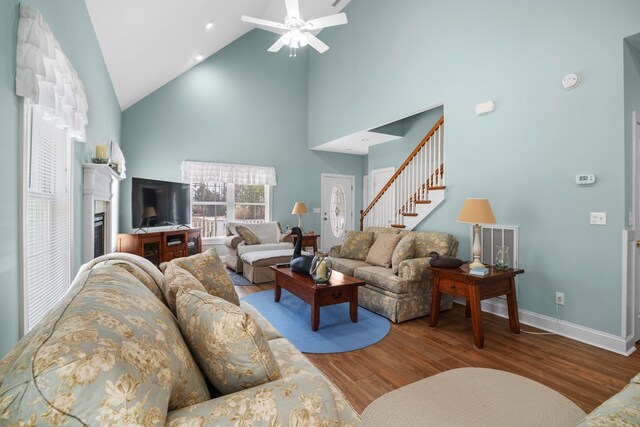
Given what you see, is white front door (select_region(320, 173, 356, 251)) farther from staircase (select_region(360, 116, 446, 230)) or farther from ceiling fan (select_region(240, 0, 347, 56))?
ceiling fan (select_region(240, 0, 347, 56))

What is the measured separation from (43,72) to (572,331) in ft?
14.0

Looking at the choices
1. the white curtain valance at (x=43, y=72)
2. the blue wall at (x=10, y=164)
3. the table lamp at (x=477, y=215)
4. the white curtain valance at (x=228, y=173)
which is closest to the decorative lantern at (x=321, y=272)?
the table lamp at (x=477, y=215)

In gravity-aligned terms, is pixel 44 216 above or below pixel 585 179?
below

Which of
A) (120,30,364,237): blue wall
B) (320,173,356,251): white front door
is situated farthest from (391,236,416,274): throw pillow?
(320,173,356,251): white front door

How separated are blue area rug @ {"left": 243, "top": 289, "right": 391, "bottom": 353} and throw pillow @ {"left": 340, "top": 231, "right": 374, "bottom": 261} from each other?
793mm

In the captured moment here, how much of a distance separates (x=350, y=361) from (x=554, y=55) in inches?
131

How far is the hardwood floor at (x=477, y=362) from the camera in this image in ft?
6.75

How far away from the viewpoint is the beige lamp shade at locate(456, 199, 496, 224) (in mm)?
2855

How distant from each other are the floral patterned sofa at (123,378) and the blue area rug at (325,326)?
5.13 ft

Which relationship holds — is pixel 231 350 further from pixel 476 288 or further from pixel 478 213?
pixel 478 213

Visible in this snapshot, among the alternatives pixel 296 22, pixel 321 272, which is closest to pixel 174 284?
pixel 321 272

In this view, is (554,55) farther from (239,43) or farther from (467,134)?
(239,43)

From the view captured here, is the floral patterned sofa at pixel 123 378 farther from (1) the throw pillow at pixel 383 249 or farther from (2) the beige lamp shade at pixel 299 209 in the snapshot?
(2) the beige lamp shade at pixel 299 209

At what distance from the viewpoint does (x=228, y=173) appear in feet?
21.3
